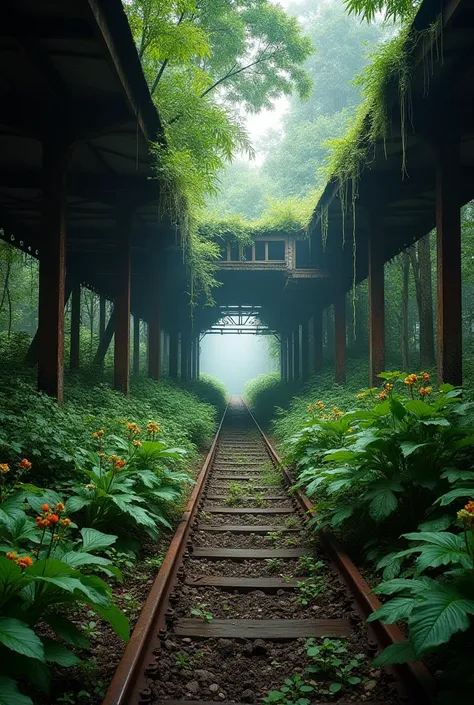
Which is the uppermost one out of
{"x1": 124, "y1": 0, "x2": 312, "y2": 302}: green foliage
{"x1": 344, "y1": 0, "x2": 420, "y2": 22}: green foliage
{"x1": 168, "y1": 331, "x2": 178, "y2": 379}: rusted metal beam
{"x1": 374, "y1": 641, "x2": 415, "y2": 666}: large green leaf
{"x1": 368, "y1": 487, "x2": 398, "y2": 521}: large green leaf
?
{"x1": 124, "y1": 0, "x2": 312, "y2": 302}: green foliage

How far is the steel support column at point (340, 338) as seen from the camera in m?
16.9

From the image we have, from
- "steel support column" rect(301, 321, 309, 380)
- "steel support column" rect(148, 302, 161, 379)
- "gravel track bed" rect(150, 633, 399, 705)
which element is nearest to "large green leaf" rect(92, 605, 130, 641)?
"gravel track bed" rect(150, 633, 399, 705)

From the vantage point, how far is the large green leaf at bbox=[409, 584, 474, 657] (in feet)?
7.55

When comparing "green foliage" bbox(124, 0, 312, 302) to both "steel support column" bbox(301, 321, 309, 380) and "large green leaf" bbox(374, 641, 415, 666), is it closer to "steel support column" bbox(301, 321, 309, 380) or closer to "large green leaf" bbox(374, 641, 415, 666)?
"steel support column" bbox(301, 321, 309, 380)

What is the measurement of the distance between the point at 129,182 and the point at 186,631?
363 inches

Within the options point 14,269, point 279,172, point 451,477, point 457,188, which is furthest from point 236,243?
point 279,172

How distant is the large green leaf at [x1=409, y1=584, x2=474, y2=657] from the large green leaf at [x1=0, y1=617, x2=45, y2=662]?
160 centimetres

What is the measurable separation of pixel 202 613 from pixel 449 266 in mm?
6374

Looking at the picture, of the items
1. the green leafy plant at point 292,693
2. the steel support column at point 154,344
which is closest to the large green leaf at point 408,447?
the green leafy plant at point 292,693

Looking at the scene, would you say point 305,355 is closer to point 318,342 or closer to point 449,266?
point 318,342

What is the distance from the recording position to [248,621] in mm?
3646

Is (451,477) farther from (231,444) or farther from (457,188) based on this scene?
(231,444)

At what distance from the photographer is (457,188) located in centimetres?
812

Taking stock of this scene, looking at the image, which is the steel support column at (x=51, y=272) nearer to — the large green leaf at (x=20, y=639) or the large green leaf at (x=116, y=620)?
the large green leaf at (x=116, y=620)
